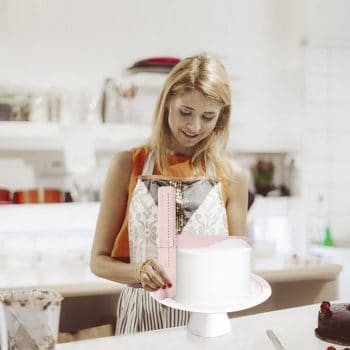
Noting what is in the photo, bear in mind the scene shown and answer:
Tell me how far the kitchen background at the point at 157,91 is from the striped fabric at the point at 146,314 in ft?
3.74

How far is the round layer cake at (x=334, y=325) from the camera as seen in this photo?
103 centimetres

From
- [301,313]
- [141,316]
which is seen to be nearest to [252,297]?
[301,313]

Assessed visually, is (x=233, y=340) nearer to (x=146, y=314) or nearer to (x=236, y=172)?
(x=146, y=314)

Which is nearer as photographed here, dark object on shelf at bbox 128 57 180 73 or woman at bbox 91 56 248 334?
woman at bbox 91 56 248 334

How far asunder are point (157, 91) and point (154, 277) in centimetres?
176

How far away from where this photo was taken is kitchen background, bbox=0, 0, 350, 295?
2.47 m

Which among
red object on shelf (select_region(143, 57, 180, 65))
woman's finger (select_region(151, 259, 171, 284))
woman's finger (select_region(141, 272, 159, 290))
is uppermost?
red object on shelf (select_region(143, 57, 180, 65))

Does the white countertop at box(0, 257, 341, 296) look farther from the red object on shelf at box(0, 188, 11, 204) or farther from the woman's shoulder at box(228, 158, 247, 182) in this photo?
the woman's shoulder at box(228, 158, 247, 182)

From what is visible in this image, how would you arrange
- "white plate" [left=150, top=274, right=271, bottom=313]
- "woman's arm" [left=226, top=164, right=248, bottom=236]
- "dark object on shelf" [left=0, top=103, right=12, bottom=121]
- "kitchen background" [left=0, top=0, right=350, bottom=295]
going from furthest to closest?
1. "kitchen background" [left=0, top=0, right=350, bottom=295]
2. "dark object on shelf" [left=0, top=103, right=12, bottom=121]
3. "woman's arm" [left=226, top=164, right=248, bottom=236]
4. "white plate" [left=150, top=274, right=271, bottom=313]

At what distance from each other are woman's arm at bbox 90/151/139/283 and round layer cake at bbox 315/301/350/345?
45 centimetres

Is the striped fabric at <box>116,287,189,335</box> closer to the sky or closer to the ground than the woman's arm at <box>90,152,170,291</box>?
closer to the ground

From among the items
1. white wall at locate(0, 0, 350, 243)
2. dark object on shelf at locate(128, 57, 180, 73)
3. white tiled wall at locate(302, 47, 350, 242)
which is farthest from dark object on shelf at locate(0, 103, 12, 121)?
white tiled wall at locate(302, 47, 350, 242)

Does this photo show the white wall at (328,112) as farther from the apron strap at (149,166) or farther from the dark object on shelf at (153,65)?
the apron strap at (149,166)

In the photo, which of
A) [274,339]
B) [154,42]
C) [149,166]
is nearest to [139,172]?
[149,166]
